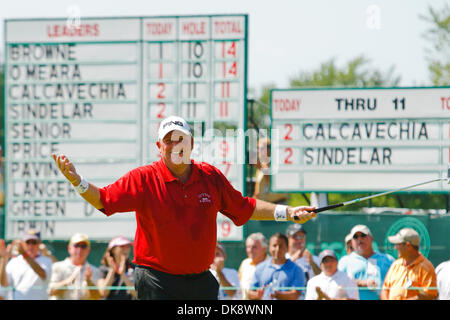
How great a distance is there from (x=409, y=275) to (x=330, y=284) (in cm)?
88

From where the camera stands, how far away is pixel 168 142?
5.27 metres

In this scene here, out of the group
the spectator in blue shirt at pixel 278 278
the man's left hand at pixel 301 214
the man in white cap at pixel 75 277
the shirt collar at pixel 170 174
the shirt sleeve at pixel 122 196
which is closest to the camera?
the shirt sleeve at pixel 122 196

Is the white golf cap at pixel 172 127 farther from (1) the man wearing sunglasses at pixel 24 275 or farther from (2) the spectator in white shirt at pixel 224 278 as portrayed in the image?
(1) the man wearing sunglasses at pixel 24 275

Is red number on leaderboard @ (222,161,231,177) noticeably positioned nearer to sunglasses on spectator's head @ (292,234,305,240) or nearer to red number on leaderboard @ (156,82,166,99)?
red number on leaderboard @ (156,82,166,99)

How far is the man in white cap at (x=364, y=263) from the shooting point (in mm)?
9273

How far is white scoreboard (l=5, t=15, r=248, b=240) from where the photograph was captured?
35.5 ft

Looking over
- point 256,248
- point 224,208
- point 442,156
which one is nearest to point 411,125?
point 442,156

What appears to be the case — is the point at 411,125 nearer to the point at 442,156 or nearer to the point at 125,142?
the point at 442,156

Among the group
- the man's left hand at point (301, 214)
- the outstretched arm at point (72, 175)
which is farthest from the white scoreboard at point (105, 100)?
the outstretched arm at point (72, 175)

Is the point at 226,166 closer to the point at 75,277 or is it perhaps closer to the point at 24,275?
the point at 75,277

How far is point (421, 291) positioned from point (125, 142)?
4749mm

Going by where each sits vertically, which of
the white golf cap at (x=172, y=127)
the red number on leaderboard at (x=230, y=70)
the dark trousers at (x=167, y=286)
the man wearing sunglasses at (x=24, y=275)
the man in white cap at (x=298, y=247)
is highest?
the red number on leaderboard at (x=230, y=70)

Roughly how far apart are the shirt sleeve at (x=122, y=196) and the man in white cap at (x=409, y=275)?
14.1ft

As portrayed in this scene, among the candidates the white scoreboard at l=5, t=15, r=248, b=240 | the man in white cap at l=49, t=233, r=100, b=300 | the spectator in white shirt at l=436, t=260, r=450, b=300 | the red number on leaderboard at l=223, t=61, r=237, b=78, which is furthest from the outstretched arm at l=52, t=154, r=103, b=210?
the red number on leaderboard at l=223, t=61, r=237, b=78
